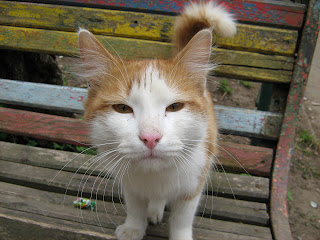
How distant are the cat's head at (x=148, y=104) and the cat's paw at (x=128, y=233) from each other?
510 mm

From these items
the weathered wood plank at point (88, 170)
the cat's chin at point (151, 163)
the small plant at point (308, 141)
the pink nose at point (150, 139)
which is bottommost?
the weathered wood plank at point (88, 170)

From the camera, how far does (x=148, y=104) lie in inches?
42.9

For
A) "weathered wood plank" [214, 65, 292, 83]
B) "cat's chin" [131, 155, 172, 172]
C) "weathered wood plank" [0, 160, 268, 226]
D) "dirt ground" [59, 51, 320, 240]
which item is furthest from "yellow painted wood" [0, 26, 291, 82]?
"cat's chin" [131, 155, 172, 172]

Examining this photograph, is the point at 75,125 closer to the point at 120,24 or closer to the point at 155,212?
the point at 120,24

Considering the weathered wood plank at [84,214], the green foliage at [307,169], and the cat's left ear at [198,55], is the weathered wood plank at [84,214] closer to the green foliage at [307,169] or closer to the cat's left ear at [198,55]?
the cat's left ear at [198,55]

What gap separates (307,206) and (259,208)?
2.73ft

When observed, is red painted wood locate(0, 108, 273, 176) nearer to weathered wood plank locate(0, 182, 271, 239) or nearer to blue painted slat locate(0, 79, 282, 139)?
blue painted slat locate(0, 79, 282, 139)

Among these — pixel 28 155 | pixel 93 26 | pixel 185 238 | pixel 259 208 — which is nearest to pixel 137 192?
pixel 185 238

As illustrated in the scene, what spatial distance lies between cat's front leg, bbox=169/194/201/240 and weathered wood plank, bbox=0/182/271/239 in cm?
10

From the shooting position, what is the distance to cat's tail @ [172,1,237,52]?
5.73ft

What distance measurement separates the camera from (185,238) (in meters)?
1.48

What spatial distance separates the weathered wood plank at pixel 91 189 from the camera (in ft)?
5.60

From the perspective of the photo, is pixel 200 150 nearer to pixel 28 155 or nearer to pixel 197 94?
pixel 197 94

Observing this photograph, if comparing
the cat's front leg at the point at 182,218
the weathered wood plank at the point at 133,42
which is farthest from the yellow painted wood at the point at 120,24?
the cat's front leg at the point at 182,218
